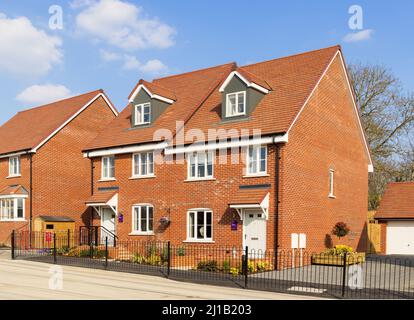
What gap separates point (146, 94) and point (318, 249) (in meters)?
12.8

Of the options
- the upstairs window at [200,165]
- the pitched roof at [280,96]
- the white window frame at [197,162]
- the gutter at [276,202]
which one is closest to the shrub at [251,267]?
the gutter at [276,202]

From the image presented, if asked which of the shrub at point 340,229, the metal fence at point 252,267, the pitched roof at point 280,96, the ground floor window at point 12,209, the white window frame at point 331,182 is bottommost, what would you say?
the metal fence at point 252,267

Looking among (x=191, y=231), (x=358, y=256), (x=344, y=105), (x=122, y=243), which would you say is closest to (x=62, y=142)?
(x=122, y=243)

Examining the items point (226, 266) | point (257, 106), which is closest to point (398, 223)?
point (257, 106)

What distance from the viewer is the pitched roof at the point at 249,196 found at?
22.3 m

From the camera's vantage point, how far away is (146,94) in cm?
2923

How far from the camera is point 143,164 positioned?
28.0m

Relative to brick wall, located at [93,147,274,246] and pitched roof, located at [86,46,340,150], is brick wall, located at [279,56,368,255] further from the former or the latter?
brick wall, located at [93,147,274,246]

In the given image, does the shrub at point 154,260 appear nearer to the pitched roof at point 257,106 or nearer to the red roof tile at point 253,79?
the pitched roof at point 257,106

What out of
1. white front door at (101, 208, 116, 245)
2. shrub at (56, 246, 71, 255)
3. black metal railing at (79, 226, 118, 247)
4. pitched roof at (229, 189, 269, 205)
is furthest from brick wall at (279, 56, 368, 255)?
shrub at (56, 246, 71, 255)

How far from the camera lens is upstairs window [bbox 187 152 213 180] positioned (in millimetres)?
25031

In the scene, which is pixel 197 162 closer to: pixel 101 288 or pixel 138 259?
pixel 138 259

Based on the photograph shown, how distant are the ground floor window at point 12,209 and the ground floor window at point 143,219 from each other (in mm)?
9540
